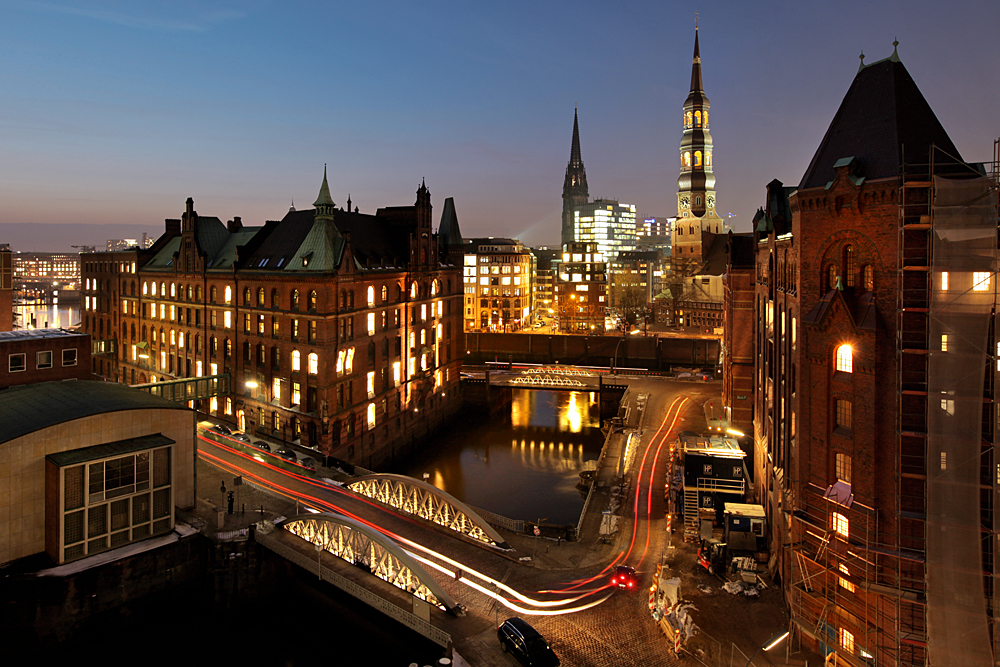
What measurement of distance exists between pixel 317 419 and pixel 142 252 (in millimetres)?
41355

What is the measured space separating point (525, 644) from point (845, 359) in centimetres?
1842

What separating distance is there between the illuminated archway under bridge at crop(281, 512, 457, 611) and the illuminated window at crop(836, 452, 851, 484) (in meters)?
18.7

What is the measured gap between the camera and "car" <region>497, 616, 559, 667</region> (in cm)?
2583

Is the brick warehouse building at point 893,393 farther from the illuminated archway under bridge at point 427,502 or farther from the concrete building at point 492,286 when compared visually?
the concrete building at point 492,286

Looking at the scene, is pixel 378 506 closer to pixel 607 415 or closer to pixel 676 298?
pixel 607 415

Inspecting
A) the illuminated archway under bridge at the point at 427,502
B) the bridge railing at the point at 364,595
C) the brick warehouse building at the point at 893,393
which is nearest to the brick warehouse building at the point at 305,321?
the illuminated archway under bridge at the point at 427,502

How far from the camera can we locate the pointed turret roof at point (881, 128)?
2561cm

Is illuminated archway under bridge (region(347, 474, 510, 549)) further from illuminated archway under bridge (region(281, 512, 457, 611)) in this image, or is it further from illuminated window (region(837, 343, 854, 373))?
illuminated window (region(837, 343, 854, 373))

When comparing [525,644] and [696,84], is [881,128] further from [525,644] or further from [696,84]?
[696,84]

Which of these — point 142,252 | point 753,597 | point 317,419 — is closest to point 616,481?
point 753,597

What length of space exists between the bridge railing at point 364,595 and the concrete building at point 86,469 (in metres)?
7.45

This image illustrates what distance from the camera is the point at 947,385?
77.0ft

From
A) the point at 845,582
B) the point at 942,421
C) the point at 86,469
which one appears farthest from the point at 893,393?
the point at 86,469

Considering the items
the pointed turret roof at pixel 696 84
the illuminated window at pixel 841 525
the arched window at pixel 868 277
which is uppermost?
the pointed turret roof at pixel 696 84
